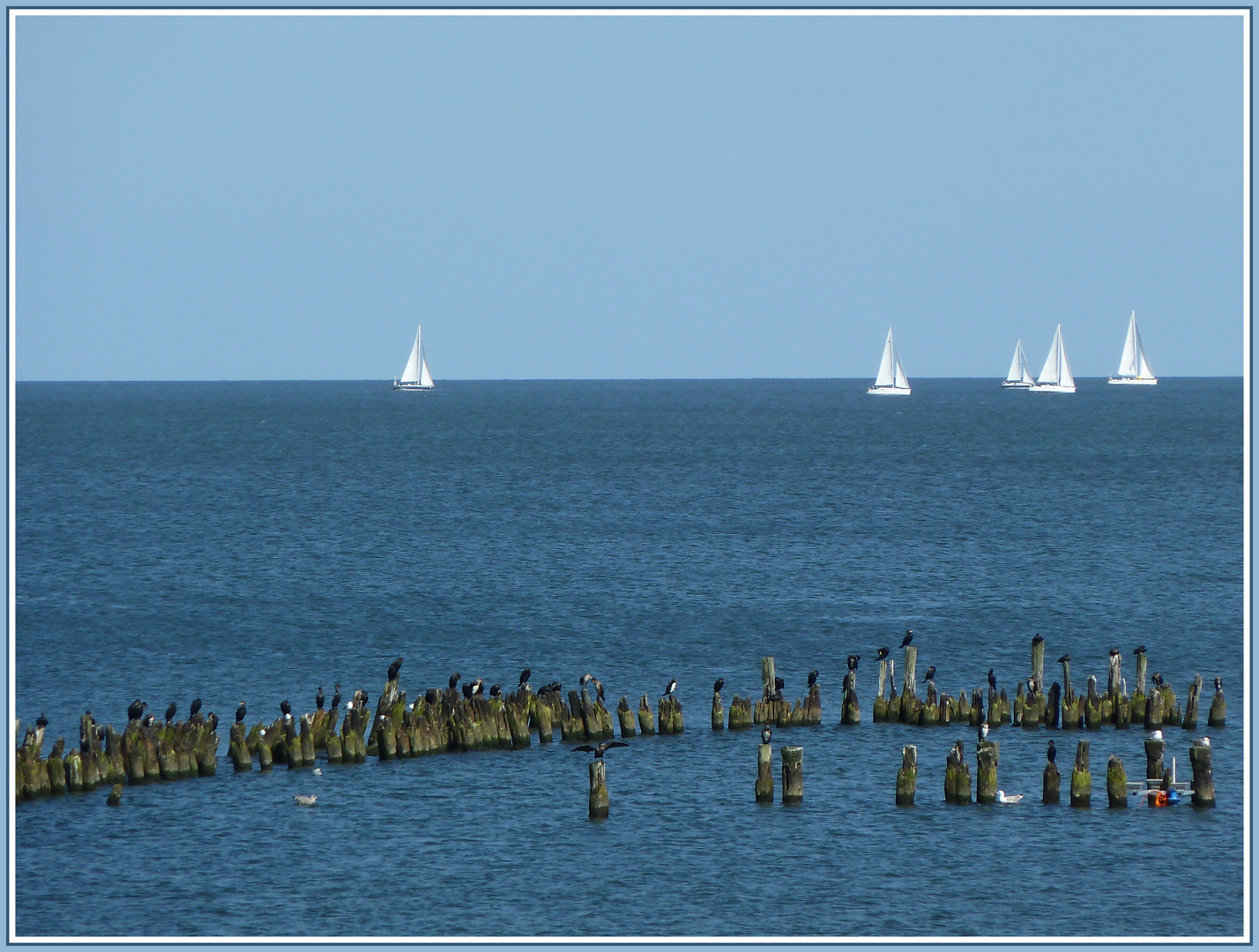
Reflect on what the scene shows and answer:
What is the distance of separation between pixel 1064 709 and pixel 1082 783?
292 inches

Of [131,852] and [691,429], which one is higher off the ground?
[691,429]

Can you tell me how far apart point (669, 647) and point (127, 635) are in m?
18.3

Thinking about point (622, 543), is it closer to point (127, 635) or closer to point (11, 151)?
point (127, 635)

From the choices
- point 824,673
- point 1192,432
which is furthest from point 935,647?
point 1192,432

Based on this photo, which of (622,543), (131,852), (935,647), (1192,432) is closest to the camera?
(131,852)

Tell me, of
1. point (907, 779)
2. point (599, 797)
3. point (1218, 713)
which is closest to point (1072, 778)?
point (907, 779)

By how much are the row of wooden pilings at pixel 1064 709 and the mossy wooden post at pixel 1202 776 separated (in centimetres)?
680

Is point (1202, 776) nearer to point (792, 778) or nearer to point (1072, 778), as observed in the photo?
point (1072, 778)

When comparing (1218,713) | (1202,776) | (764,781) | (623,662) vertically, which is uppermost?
(623,662)

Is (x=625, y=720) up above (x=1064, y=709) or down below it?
below

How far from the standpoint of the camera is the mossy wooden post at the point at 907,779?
35188mm

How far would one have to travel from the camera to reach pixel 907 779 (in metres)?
35.2

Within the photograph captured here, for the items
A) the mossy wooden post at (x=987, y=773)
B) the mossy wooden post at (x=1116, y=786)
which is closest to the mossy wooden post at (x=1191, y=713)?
the mossy wooden post at (x=1116, y=786)

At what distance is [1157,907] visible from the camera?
98.0ft
